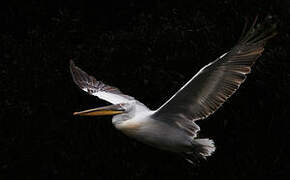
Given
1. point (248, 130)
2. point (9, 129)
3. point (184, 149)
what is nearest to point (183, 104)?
point (184, 149)

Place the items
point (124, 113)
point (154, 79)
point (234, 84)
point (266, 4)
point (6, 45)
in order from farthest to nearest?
point (6, 45)
point (266, 4)
point (154, 79)
point (124, 113)
point (234, 84)

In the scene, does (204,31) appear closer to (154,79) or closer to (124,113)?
(154,79)

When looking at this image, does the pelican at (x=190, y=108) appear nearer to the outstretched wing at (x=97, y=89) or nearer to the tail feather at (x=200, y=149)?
the tail feather at (x=200, y=149)

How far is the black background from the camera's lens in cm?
514

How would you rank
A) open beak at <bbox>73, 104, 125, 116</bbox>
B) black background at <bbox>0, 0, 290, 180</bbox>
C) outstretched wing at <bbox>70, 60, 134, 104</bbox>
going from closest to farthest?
open beak at <bbox>73, 104, 125, 116</bbox>, outstretched wing at <bbox>70, 60, 134, 104</bbox>, black background at <bbox>0, 0, 290, 180</bbox>

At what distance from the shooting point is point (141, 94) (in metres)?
5.74

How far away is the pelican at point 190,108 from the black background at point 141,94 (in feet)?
3.40

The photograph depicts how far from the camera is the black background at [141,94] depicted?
5145mm

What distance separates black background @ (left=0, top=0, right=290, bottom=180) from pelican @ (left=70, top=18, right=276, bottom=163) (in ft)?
3.40

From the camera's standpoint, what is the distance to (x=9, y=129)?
19.7 feet

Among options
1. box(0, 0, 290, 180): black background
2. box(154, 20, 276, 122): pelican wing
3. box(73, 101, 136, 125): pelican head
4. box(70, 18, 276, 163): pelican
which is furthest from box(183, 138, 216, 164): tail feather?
box(0, 0, 290, 180): black background

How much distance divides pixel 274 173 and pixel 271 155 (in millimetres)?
160

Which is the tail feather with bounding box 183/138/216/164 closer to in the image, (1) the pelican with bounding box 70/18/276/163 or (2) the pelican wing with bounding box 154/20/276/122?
(1) the pelican with bounding box 70/18/276/163

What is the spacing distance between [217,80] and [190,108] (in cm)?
34
